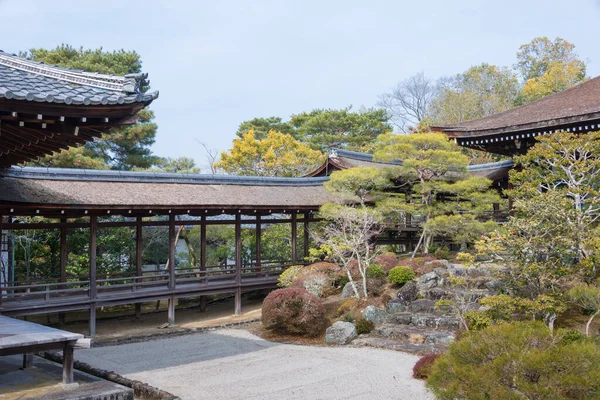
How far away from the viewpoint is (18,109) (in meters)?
5.95

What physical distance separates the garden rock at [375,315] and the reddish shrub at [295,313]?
3.78 feet

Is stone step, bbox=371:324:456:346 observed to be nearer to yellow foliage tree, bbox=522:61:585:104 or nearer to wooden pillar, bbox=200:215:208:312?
wooden pillar, bbox=200:215:208:312

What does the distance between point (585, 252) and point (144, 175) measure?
12809 mm

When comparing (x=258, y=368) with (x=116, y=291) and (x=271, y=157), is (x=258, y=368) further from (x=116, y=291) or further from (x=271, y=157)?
(x=271, y=157)

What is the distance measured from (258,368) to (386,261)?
804cm

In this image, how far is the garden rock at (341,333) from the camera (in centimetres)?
1374

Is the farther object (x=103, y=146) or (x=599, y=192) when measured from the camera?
(x=103, y=146)

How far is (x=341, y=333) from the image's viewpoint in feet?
45.4

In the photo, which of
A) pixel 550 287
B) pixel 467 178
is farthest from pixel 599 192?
pixel 467 178

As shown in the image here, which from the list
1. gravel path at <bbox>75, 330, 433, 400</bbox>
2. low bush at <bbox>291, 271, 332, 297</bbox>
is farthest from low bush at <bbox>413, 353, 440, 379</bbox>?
low bush at <bbox>291, 271, 332, 297</bbox>

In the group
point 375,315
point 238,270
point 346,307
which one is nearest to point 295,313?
point 346,307

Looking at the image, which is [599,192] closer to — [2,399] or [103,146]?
[2,399]

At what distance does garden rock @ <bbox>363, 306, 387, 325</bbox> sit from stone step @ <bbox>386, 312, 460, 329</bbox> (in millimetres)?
189

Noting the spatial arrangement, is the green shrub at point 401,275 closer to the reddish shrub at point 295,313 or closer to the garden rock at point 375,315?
the garden rock at point 375,315
